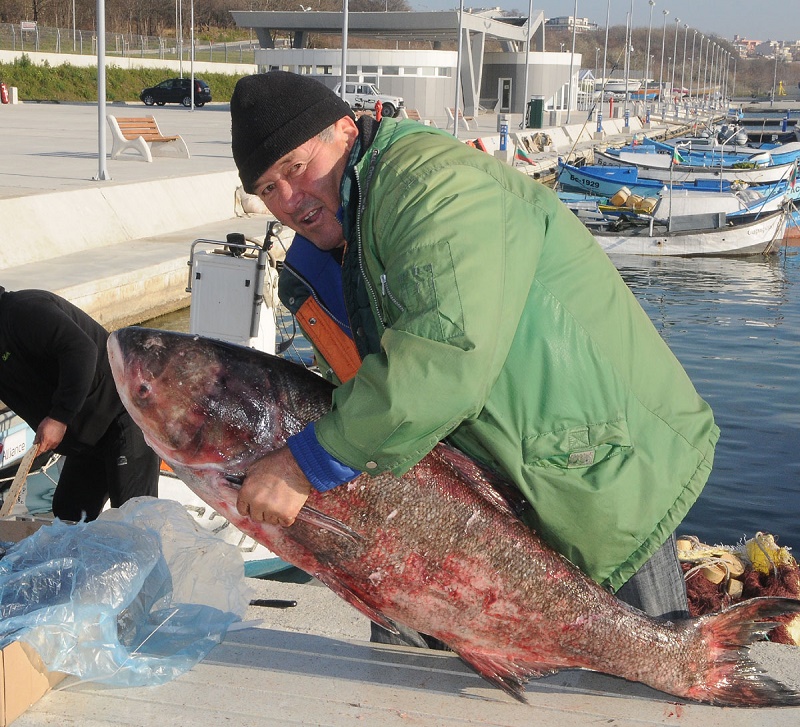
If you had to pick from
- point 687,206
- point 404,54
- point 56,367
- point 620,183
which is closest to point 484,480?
point 56,367

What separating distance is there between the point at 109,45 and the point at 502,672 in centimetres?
6717

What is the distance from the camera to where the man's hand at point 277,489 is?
103 inches

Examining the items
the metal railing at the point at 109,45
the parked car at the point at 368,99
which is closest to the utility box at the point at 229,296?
the parked car at the point at 368,99

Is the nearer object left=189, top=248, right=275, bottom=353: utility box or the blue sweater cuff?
the blue sweater cuff

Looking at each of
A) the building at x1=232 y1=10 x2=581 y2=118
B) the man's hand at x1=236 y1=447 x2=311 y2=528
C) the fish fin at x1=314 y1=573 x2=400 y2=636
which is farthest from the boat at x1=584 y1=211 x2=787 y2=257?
the building at x1=232 y1=10 x2=581 y2=118

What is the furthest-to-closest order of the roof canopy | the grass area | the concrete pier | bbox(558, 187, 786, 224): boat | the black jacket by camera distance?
the roof canopy, the grass area, bbox(558, 187, 786, 224): boat, the concrete pier, the black jacket

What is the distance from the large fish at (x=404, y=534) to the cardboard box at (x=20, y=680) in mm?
791

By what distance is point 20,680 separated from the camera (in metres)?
3.10

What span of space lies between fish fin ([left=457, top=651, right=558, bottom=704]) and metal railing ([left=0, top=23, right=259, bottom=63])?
180 feet

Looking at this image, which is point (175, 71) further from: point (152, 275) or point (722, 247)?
point (152, 275)

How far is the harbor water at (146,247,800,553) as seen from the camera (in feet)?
32.4

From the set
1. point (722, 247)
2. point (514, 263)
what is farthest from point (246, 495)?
point (722, 247)

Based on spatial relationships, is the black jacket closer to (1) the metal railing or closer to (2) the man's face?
(2) the man's face

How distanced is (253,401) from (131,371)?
375 mm
